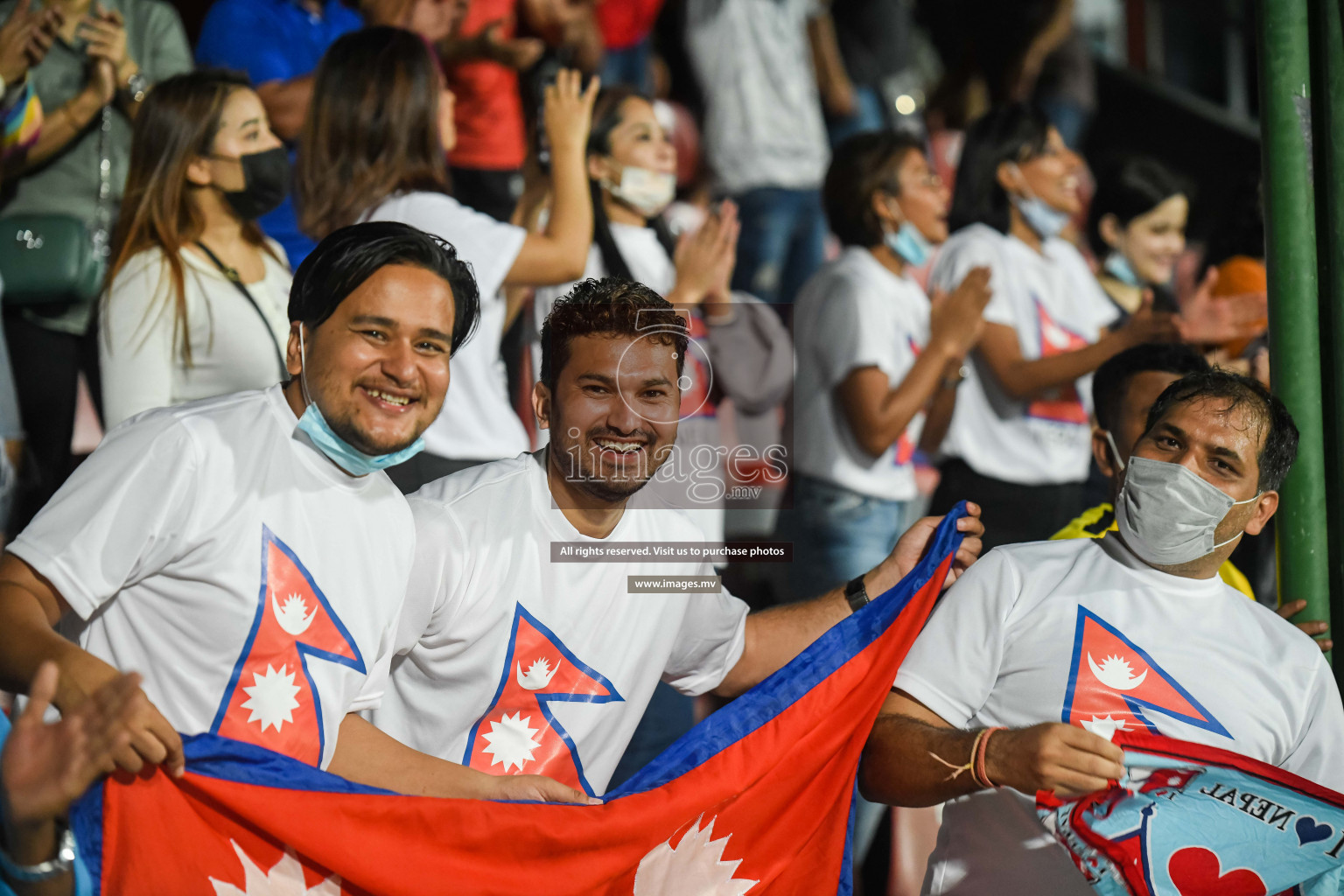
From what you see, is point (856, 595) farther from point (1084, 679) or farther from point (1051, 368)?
point (1051, 368)

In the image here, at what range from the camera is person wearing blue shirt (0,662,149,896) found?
82.3 inches

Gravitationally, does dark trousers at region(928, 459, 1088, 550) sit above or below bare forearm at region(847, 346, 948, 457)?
below

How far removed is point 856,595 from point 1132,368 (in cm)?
119

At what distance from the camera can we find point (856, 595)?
3119 millimetres

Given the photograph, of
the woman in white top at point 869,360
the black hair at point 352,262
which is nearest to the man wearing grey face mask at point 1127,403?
the woman in white top at point 869,360

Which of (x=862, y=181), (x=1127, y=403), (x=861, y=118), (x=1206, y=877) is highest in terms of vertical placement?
(x=861, y=118)

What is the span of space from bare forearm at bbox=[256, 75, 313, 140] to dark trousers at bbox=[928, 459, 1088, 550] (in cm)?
264

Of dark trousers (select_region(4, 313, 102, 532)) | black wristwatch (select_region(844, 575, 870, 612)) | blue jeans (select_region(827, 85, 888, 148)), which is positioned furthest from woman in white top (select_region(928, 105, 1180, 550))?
dark trousers (select_region(4, 313, 102, 532))

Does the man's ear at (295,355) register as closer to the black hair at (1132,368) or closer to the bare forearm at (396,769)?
the bare forearm at (396,769)

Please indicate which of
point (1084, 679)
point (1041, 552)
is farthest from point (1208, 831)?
point (1041, 552)

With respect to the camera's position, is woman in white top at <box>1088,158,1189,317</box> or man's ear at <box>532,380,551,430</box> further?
woman in white top at <box>1088,158,1189,317</box>

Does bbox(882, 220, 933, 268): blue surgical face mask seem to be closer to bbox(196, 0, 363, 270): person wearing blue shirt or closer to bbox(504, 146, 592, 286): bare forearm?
bbox(504, 146, 592, 286): bare forearm

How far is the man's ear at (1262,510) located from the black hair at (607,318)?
1369 mm

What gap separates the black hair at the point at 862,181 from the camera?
4.80 meters
